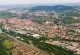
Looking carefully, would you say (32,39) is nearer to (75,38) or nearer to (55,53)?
(55,53)

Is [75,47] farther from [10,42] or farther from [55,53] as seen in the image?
[10,42]

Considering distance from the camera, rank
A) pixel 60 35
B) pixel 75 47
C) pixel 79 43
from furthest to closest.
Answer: pixel 60 35, pixel 79 43, pixel 75 47

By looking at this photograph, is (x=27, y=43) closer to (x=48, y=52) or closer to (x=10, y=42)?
(x=10, y=42)

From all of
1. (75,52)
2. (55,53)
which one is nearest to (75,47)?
(75,52)

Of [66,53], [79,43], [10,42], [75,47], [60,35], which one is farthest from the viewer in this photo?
[60,35]

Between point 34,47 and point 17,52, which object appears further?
point 34,47

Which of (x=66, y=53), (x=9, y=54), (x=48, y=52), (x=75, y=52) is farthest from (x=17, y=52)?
(x=75, y=52)

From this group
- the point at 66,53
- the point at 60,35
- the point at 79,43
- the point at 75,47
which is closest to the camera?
the point at 66,53

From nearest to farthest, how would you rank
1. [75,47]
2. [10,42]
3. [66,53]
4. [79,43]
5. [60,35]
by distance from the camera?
[66,53] → [75,47] → [79,43] → [10,42] → [60,35]

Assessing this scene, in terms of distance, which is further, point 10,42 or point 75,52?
point 10,42
